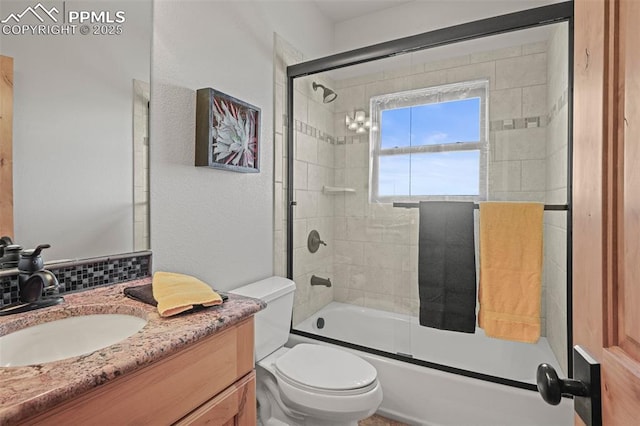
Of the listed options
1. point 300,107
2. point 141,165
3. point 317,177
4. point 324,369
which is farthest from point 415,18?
point 324,369

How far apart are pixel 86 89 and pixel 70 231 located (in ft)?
1.60

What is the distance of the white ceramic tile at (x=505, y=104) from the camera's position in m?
1.89

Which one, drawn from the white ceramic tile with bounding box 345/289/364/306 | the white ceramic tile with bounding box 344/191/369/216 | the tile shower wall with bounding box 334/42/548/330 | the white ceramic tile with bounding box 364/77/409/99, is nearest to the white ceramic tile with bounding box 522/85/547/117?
the tile shower wall with bounding box 334/42/548/330

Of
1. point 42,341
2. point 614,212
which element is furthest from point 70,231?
point 614,212

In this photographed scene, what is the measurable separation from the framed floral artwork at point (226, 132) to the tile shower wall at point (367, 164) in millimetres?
751

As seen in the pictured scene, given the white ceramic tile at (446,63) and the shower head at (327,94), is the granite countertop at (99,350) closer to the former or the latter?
the shower head at (327,94)

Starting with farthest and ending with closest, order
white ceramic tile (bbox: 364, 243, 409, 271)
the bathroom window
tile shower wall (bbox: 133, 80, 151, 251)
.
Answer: white ceramic tile (bbox: 364, 243, 409, 271)
the bathroom window
tile shower wall (bbox: 133, 80, 151, 251)

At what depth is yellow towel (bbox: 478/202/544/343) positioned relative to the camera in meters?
1.57

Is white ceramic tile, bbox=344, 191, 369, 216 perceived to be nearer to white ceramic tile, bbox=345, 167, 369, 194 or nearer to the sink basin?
Answer: white ceramic tile, bbox=345, 167, 369, 194

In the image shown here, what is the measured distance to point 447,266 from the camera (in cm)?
178

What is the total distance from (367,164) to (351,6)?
51.0 inches

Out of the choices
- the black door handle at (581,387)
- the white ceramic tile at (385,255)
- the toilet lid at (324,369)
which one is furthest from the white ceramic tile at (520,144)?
the black door handle at (581,387)

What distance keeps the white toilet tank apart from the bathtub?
0.43 meters

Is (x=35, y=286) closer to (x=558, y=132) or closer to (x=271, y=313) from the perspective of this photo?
(x=271, y=313)
